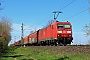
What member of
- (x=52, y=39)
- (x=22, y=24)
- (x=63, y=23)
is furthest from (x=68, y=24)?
(x=22, y=24)

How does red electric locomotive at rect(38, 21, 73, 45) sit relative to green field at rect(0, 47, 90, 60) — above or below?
above

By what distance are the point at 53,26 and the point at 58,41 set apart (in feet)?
11.4

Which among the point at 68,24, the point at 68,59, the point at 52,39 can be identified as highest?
the point at 68,24

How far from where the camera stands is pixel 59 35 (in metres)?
34.5

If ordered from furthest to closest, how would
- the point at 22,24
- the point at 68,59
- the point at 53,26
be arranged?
the point at 22,24 < the point at 53,26 < the point at 68,59

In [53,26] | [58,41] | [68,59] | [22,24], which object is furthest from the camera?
[22,24]

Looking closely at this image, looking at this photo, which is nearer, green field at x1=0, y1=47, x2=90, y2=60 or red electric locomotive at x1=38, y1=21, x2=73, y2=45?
green field at x1=0, y1=47, x2=90, y2=60

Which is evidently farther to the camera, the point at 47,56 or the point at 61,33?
the point at 61,33

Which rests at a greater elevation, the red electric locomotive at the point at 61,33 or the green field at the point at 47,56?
the red electric locomotive at the point at 61,33

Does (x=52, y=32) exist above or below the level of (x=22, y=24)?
below

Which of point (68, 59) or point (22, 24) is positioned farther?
point (22, 24)

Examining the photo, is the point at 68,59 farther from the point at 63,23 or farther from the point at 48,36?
the point at 48,36

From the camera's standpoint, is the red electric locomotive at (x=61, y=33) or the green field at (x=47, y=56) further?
the red electric locomotive at (x=61, y=33)

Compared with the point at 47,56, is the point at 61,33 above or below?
above
